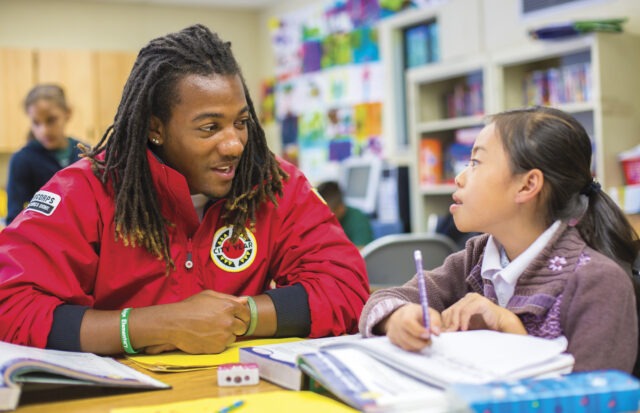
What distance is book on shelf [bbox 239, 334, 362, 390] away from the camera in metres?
0.98

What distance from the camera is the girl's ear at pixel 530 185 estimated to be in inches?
40.4

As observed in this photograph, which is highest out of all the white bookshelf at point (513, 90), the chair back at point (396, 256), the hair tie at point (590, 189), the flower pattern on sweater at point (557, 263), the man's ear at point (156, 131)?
the white bookshelf at point (513, 90)

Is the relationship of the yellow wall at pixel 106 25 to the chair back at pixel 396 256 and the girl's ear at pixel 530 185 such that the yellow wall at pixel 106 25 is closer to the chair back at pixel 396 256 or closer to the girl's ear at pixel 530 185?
the chair back at pixel 396 256

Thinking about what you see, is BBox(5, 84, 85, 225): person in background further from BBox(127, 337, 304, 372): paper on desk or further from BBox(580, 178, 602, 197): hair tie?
BBox(580, 178, 602, 197): hair tie

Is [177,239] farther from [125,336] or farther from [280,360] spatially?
[280,360]

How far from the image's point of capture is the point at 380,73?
5984mm

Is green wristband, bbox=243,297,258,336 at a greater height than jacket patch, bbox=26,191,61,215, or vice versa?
jacket patch, bbox=26,191,61,215

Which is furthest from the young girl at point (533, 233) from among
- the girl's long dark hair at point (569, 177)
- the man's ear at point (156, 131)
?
the man's ear at point (156, 131)

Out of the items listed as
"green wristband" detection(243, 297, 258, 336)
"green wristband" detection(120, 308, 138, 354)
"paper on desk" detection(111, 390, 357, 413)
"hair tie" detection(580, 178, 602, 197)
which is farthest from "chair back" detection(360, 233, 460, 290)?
"paper on desk" detection(111, 390, 357, 413)

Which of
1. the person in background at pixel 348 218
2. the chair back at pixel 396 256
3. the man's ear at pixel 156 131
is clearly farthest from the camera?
the person in background at pixel 348 218

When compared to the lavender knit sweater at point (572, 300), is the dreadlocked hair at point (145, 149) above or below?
above

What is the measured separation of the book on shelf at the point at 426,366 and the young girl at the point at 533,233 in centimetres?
3

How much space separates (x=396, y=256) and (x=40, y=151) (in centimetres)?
173

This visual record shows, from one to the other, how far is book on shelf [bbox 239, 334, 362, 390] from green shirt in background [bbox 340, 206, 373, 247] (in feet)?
8.77
